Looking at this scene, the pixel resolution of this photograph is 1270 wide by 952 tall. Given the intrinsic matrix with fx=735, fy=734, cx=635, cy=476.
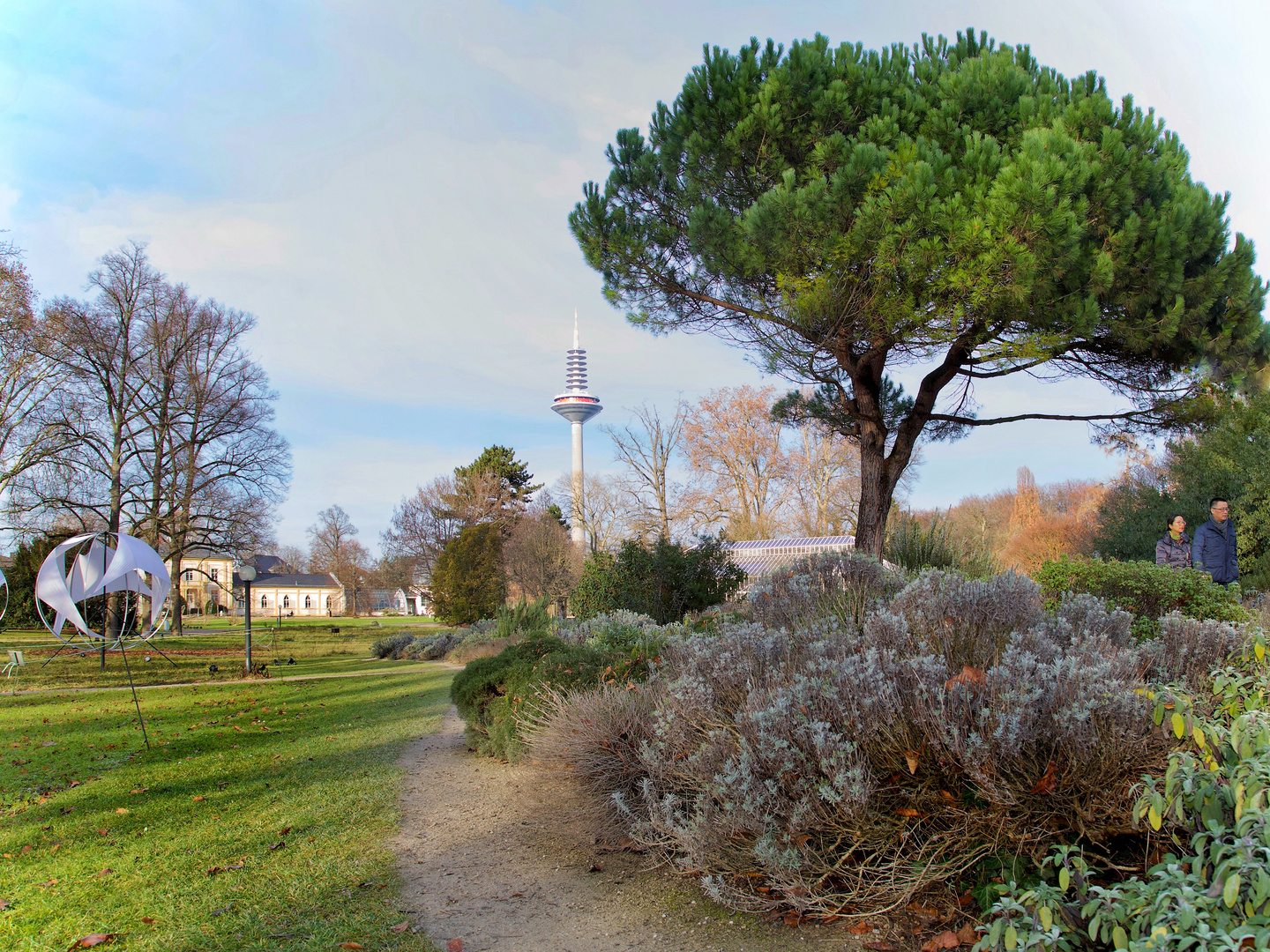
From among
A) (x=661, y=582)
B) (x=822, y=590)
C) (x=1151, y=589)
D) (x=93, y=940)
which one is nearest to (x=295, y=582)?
(x=661, y=582)

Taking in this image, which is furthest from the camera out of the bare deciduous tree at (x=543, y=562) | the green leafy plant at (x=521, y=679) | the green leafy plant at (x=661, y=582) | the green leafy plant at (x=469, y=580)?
the bare deciduous tree at (x=543, y=562)

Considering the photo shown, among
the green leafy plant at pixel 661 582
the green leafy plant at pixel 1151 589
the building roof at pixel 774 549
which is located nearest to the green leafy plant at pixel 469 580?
the building roof at pixel 774 549

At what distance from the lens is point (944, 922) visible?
9.12 feet

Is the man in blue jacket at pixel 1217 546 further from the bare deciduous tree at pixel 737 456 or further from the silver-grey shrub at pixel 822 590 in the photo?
the bare deciduous tree at pixel 737 456

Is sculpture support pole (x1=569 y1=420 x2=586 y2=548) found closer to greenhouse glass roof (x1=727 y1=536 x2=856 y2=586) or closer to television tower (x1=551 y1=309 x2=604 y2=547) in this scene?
greenhouse glass roof (x1=727 y1=536 x2=856 y2=586)

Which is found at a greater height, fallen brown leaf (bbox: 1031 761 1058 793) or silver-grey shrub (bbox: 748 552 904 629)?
silver-grey shrub (bbox: 748 552 904 629)

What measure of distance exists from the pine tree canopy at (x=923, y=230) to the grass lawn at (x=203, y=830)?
7.15 metres

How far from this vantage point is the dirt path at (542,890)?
303cm

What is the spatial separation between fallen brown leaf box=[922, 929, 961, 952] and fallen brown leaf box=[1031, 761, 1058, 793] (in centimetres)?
60

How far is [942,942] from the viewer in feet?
8.66

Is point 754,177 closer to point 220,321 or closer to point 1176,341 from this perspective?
point 1176,341

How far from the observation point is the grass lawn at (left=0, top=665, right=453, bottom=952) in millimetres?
3207

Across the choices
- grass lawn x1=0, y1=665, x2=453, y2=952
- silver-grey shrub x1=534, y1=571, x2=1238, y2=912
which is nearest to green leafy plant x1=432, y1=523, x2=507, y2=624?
grass lawn x1=0, y1=665, x2=453, y2=952

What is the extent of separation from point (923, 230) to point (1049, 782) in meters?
7.74
